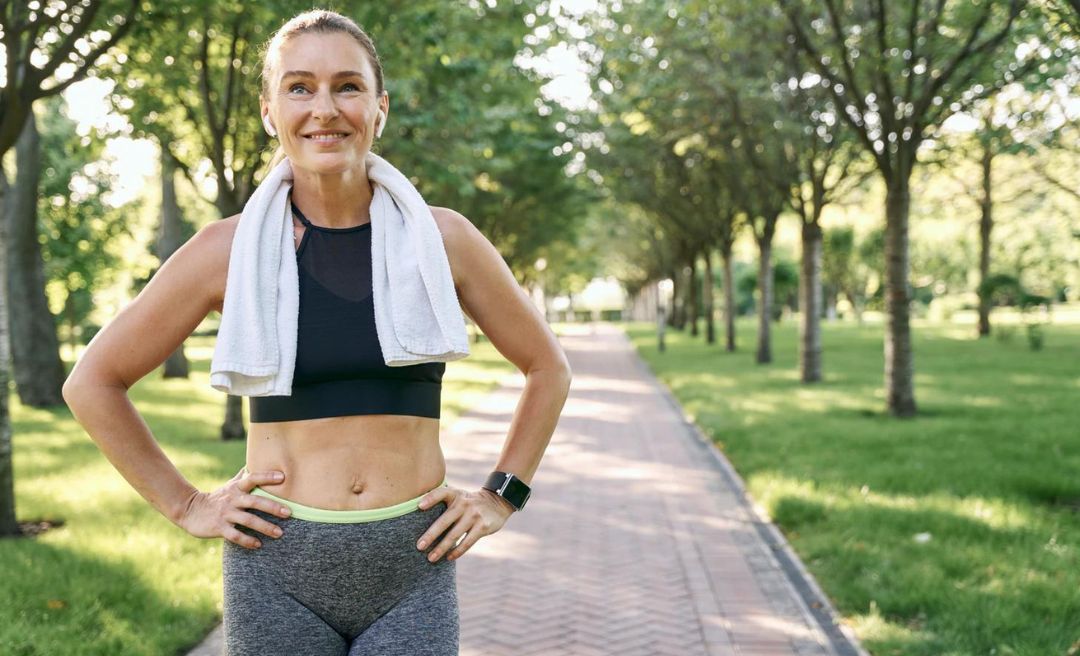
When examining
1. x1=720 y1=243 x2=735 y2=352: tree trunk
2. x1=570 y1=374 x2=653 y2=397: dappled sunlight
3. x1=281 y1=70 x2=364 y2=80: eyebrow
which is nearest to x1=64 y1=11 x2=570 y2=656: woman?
x1=281 y1=70 x2=364 y2=80: eyebrow

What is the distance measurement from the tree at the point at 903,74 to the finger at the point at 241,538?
445 inches

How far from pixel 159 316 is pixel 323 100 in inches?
20.3

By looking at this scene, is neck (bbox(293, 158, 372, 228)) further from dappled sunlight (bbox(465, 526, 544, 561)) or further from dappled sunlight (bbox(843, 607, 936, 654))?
dappled sunlight (bbox(465, 526, 544, 561))

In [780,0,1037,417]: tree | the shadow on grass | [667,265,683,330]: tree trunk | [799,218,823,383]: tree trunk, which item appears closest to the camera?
the shadow on grass

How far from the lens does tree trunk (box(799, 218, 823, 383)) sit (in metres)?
20.2

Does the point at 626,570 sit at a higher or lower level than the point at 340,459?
→ lower

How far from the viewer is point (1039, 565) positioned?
6.57 metres

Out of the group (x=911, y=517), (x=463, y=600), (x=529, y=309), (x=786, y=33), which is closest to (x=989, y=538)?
(x=911, y=517)

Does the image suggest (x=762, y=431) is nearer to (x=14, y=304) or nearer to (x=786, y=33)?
(x=786, y=33)

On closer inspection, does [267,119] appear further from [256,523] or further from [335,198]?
[256,523]

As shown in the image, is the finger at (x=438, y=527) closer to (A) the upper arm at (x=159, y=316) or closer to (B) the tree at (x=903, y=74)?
(A) the upper arm at (x=159, y=316)

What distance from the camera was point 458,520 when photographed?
89.2 inches

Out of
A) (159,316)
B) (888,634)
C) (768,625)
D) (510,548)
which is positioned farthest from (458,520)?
(510,548)

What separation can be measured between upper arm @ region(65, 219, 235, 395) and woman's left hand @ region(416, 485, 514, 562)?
574 millimetres
